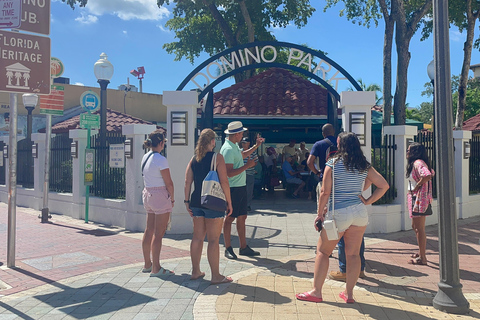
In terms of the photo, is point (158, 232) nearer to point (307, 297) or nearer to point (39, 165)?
point (307, 297)

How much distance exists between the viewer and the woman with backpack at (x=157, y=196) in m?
5.42

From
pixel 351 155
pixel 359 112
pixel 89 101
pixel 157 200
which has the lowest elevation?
pixel 157 200

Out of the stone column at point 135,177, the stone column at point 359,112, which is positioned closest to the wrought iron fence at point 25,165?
the stone column at point 135,177

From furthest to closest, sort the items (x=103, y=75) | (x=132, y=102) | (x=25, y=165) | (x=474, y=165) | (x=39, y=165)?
(x=132, y=102) < (x=25, y=165) < (x=39, y=165) < (x=474, y=165) < (x=103, y=75)

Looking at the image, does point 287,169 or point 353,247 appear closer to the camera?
point 353,247

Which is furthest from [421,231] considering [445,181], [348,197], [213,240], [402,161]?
[213,240]

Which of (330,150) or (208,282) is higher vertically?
(330,150)

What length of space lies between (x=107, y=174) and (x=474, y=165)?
9.00 metres

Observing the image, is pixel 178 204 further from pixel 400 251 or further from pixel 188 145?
pixel 400 251

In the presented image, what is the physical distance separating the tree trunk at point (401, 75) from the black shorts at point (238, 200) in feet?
22.9

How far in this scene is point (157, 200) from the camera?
213 inches

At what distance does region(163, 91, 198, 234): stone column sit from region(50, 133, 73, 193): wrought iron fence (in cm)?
445

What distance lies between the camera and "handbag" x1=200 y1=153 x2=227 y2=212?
486 centimetres

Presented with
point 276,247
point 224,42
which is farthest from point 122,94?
point 276,247
